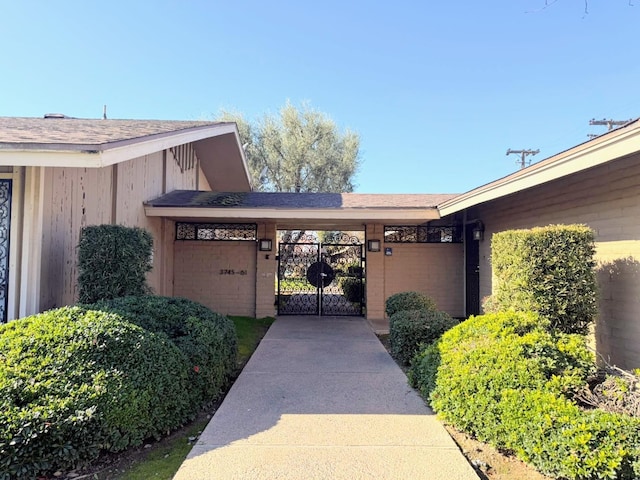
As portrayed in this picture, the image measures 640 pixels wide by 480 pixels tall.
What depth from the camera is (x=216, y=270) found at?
Result: 9.79 metres

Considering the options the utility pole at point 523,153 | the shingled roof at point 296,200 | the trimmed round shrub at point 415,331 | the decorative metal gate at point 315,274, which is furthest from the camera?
the utility pole at point 523,153

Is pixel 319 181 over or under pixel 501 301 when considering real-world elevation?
over

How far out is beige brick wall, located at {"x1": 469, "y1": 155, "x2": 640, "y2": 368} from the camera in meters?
4.41

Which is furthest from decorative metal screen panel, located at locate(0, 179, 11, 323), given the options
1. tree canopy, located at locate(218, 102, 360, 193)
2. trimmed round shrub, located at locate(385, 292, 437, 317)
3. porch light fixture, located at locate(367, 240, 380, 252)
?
tree canopy, located at locate(218, 102, 360, 193)

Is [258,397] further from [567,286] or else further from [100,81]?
[100,81]

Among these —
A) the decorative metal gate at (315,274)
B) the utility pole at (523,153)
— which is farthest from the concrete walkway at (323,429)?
the utility pole at (523,153)

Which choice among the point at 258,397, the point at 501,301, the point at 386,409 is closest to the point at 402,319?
the point at 501,301

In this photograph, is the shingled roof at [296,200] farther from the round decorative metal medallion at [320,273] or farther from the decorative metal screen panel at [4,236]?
the decorative metal screen panel at [4,236]

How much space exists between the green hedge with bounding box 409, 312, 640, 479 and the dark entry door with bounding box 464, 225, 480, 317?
499cm

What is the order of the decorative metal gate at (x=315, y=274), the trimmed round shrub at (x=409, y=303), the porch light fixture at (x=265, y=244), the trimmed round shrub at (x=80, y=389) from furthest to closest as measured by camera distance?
the decorative metal gate at (x=315, y=274)
the porch light fixture at (x=265, y=244)
the trimmed round shrub at (x=409, y=303)
the trimmed round shrub at (x=80, y=389)

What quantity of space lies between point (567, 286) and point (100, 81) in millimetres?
16991

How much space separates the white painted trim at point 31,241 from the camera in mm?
4754

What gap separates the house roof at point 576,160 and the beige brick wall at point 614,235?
1.95ft

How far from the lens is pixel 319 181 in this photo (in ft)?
65.9
